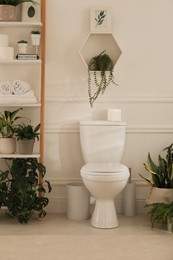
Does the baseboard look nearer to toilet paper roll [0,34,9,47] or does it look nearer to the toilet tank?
the toilet tank

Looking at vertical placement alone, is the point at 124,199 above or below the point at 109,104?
below

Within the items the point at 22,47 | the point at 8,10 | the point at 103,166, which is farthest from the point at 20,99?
the point at 103,166

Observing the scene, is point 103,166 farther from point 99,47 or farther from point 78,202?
point 99,47

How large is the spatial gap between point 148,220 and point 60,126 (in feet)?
3.49

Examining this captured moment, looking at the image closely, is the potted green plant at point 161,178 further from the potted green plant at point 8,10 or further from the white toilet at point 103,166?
the potted green plant at point 8,10

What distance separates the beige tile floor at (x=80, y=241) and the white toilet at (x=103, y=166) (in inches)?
5.3

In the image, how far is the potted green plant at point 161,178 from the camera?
3.51 meters

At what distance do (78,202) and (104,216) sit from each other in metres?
0.33

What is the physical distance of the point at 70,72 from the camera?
384cm

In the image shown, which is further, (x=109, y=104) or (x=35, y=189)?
(x=109, y=104)

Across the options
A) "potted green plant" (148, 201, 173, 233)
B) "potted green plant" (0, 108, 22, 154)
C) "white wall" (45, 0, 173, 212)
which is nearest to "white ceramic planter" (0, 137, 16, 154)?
"potted green plant" (0, 108, 22, 154)

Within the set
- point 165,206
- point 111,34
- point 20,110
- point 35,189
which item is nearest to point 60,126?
point 20,110

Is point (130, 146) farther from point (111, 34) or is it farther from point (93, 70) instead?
point (111, 34)

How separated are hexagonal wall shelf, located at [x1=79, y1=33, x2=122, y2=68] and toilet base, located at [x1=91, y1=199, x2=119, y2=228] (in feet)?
4.00
